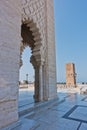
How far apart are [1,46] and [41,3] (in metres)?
2.98

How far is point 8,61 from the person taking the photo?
2236mm

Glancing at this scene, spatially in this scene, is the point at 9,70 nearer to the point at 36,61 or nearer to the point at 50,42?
the point at 36,61

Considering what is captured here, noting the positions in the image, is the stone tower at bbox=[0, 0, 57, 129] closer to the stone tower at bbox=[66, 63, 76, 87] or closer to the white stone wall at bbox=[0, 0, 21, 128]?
the white stone wall at bbox=[0, 0, 21, 128]

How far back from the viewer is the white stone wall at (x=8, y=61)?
208cm

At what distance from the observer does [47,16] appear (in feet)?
15.7

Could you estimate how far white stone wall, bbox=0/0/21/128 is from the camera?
208 centimetres

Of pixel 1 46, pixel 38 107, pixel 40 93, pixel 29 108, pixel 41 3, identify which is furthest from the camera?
pixel 41 3

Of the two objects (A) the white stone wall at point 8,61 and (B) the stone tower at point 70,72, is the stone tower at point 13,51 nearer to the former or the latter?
(A) the white stone wall at point 8,61

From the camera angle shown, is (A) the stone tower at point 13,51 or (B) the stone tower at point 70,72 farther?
(B) the stone tower at point 70,72

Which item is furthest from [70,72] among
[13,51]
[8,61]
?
[8,61]

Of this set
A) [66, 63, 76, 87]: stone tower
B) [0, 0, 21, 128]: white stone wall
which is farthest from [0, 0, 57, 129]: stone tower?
[66, 63, 76, 87]: stone tower

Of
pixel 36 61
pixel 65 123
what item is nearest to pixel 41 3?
pixel 36 61

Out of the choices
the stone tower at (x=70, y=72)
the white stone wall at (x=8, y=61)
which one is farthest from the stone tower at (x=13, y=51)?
the stone tower at (x=70, y=72)

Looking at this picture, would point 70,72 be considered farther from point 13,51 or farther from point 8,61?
point 8,61
